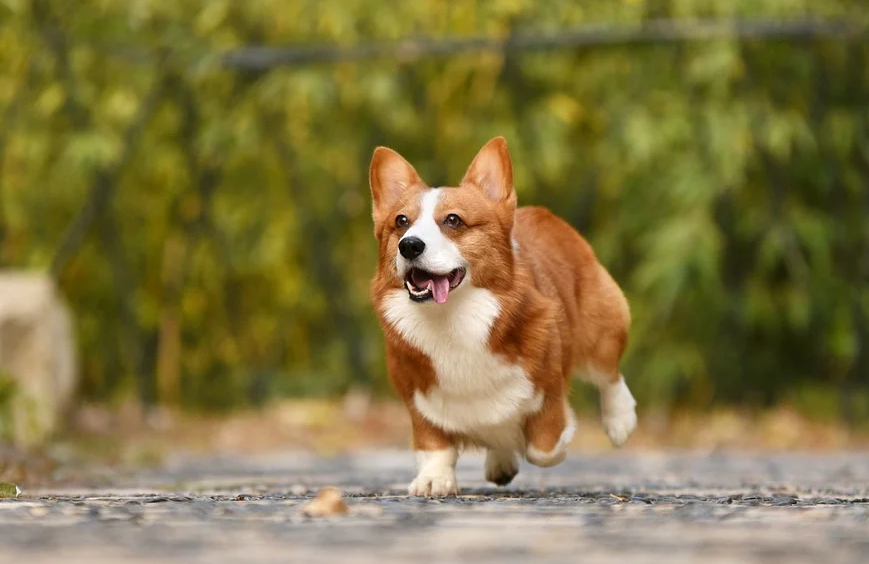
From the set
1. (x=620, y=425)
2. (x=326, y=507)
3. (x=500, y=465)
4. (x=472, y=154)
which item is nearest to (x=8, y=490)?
(x=326, y=507)

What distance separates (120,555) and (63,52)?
8.48 meters

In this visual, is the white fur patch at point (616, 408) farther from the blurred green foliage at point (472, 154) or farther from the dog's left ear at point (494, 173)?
the blurred green foliage at point (472, 154)

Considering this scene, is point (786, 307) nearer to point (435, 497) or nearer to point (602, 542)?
point (435, 497)

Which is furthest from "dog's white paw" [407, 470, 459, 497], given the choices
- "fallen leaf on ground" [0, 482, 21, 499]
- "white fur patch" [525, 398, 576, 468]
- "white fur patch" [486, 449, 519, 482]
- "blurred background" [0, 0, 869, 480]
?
"blurred background" [0, 0, 869, 480]

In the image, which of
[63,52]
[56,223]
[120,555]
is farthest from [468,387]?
[56,223]

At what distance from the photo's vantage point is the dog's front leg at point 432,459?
4.07 m

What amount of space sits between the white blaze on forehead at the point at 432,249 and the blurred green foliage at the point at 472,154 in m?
5.51

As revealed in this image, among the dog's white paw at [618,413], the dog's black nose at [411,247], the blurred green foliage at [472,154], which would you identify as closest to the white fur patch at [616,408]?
the dog's white paw at [618,413]

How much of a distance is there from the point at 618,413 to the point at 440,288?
1.16 m

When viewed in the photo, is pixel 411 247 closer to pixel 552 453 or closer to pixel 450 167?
pixel 552 453

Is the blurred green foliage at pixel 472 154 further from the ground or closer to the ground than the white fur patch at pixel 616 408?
further from the ground

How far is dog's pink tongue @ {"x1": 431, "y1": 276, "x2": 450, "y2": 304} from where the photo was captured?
3979 mm

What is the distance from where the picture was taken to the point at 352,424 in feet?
32.5

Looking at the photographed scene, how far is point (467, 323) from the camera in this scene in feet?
13.4
